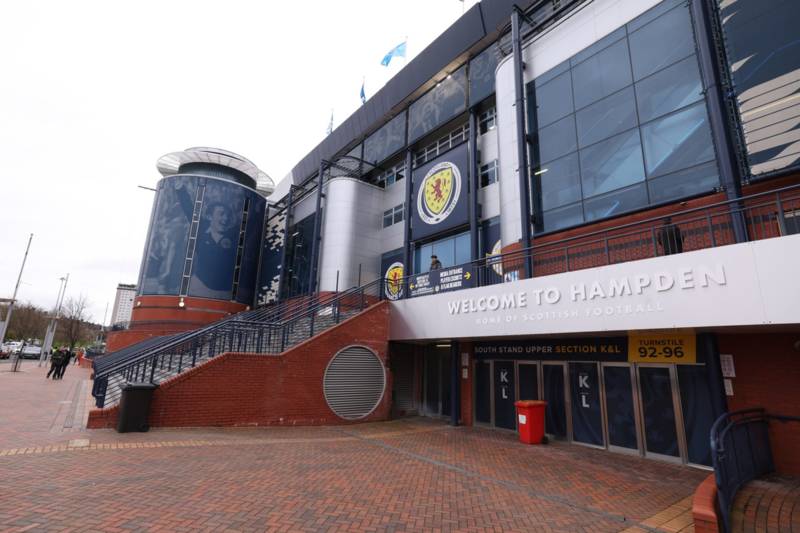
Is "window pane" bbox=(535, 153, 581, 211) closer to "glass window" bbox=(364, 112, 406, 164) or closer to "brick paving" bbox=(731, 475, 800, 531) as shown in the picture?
"brick paving" bbox=(731, 475, 800, 531)

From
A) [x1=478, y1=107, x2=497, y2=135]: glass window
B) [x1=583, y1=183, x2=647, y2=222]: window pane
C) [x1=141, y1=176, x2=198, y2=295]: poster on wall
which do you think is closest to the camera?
[x1=583, y1=183, x2=647, y2=222]: window pane

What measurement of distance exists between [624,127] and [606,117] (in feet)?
2.50

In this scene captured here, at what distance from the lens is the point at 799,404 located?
771cm

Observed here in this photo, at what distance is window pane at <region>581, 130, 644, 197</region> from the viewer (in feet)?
36.8

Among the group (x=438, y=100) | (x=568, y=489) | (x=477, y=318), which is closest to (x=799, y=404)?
(x=568, y=489)

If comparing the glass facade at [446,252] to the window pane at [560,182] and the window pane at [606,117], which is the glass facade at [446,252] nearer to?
the window pane at [560,182]

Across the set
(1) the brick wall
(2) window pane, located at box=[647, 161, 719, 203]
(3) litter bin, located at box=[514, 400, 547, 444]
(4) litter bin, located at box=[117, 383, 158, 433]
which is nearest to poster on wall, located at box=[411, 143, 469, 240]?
(1) the brick wall

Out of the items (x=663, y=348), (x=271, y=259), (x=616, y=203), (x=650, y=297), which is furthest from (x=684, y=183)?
(x=271, y=259)

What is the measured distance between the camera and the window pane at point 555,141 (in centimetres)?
1304

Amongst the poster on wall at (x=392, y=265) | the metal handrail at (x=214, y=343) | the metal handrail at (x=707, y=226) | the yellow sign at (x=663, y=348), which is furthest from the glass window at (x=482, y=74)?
the yellow sign at (x=663, y=348)


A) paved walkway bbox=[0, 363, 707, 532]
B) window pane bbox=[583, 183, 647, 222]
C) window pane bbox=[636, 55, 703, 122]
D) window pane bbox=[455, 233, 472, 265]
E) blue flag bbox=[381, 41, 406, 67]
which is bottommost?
paved walkway bbox=[0, 363, 707, 532]

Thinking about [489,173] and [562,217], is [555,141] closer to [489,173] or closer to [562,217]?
[562,217]

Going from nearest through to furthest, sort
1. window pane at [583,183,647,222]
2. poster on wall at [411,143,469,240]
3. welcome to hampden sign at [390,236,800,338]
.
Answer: welcome to hampden sign at [390,236,800,338], window pane at [583,183,647,222], poster on wall at [411,143,469,240]

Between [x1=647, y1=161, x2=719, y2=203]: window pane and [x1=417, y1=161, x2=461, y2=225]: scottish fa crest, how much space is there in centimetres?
880
